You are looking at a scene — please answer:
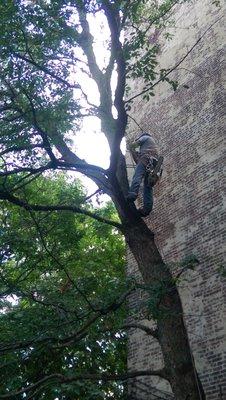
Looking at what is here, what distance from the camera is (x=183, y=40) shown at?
11.2 metres

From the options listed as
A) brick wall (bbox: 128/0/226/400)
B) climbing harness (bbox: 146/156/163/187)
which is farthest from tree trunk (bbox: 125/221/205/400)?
brick wall (bbox: 128/0/226/400)

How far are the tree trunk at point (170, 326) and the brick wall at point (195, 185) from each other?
1.31m

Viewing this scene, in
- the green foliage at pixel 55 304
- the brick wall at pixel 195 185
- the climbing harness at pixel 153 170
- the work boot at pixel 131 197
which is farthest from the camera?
the brick wall at pixel 195 185

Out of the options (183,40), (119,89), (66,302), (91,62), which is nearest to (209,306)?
(66,302)

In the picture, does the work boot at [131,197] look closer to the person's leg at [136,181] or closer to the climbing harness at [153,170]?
the person's leg at [136,181]

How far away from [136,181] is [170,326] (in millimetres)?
2134

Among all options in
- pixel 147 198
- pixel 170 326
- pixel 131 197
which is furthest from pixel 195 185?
pixel 170 326

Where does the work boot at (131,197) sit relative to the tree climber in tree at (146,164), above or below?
below

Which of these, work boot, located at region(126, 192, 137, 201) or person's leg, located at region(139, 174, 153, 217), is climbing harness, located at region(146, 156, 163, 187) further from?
work boot, located at region(126, 192, 137, 201)

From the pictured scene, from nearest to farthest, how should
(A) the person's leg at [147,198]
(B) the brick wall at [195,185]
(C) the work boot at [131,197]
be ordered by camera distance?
(C) the work boot at [131,197] → (A) the person's leg at [147,198] → (B) the brick wall at [195,185]

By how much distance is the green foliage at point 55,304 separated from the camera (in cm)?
574

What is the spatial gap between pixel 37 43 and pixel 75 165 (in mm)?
1975

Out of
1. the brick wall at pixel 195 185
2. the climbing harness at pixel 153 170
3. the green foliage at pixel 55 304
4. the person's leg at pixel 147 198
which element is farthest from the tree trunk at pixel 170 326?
the brick wall at pixel 195 185

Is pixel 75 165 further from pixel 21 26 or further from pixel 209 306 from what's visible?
pixel 209 306
